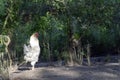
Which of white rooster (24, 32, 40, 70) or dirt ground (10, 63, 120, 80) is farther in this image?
white rooster (24, 32, 40, 70)

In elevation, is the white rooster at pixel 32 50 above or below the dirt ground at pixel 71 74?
above

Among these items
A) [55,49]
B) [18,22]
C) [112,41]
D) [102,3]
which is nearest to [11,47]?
[18,22]

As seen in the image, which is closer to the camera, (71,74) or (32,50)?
(71,74)

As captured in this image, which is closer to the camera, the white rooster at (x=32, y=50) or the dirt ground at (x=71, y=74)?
the dirt ground at (x=71, y=74)

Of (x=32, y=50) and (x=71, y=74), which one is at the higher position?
(x=32, y=50)

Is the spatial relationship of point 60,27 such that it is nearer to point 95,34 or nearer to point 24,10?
point 24,10

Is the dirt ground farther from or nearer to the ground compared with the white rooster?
nearer to the ground

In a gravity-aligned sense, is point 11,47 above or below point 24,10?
below

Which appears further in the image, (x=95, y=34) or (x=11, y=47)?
(x=95, y=34)

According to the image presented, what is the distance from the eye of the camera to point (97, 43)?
1866 cm

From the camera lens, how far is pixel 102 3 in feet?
46.5

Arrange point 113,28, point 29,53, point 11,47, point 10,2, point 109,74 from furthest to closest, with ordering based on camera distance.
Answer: point 113,28 → point 11,47 → point 10,2 → point 29,53 → point 109,74

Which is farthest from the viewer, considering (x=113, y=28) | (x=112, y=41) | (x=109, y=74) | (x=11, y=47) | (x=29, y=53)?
(x=112, y=41)

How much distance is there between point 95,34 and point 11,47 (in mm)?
3947
